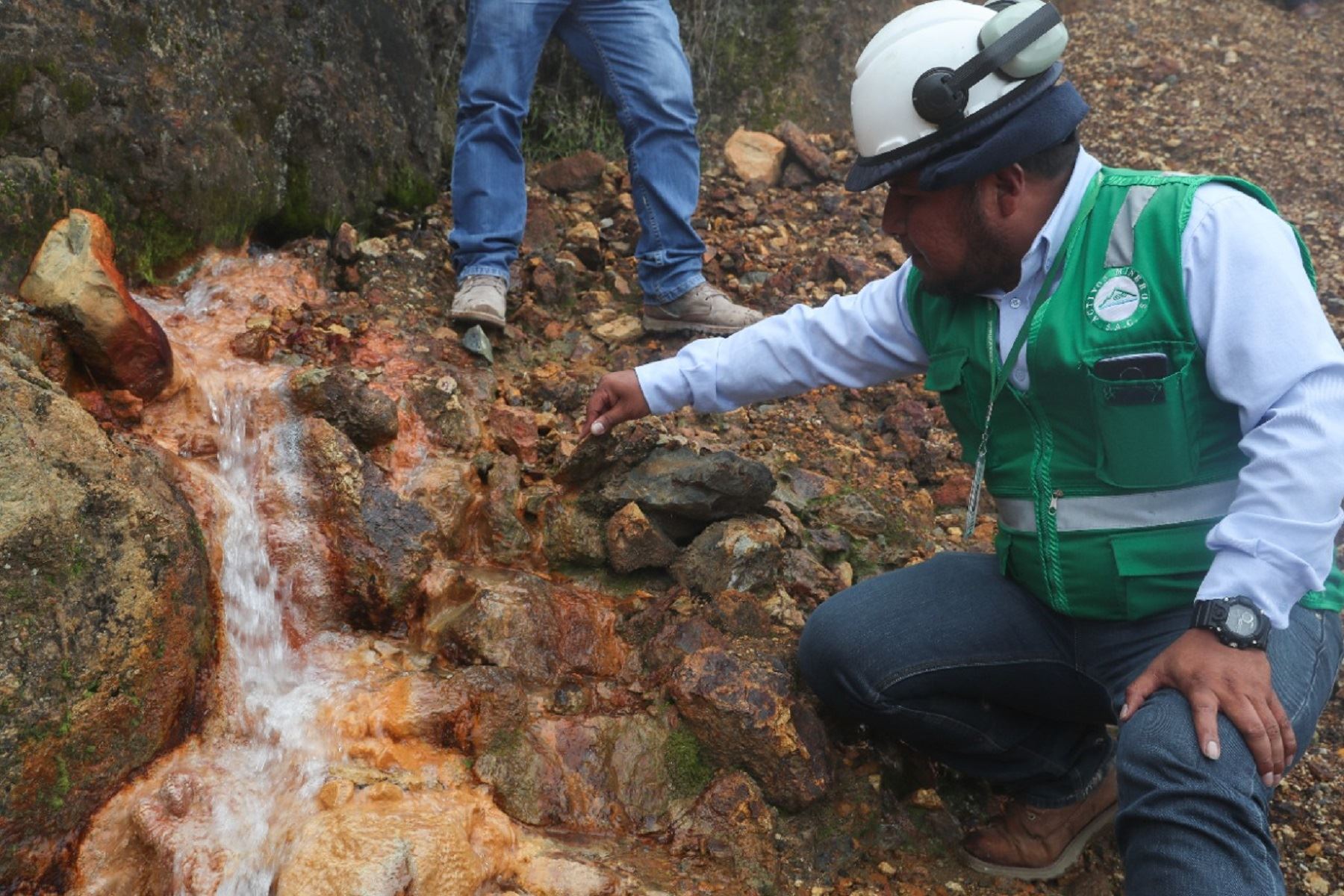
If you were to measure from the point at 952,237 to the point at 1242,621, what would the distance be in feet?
3.22

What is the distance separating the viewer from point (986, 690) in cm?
279

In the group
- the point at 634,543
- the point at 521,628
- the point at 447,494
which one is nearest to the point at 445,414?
the point at 447,494

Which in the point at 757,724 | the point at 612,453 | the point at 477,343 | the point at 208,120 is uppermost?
the point at 208,120

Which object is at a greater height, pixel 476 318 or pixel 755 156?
pixel 755 156

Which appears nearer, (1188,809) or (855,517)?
(1188,809)

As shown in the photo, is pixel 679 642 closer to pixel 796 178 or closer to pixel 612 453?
pixel 612 453

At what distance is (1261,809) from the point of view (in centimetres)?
212

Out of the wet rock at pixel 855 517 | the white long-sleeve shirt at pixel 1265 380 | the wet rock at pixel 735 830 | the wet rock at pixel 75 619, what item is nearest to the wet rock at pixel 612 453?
the wet rock at pixel 855 517

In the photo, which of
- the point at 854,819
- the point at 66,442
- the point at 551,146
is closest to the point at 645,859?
the point at 854,819

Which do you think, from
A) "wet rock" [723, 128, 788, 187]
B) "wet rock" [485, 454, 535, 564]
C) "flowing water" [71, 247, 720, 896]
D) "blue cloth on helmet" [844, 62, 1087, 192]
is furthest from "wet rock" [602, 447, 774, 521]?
"wet rock" [723, 128, 788, 187]

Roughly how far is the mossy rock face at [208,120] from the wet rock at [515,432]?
4.30 feet

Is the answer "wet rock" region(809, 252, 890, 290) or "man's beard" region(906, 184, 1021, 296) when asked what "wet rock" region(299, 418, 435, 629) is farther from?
"wet rock" region(809, 252, 890, 290)

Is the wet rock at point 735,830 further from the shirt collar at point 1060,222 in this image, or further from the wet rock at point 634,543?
the shirt collar at point 1060,222

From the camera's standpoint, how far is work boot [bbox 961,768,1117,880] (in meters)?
2.83
